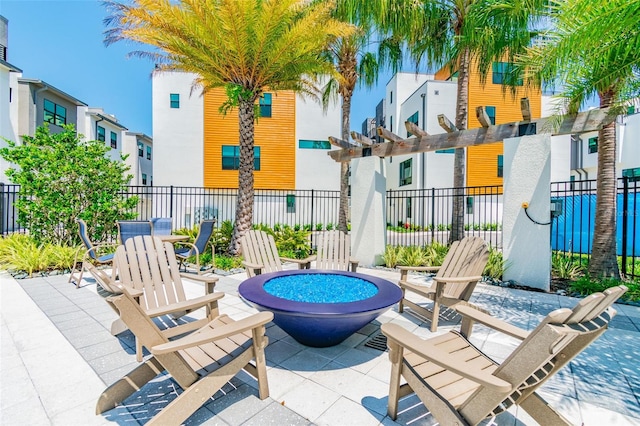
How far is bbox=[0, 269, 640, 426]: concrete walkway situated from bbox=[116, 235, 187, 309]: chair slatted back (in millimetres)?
638

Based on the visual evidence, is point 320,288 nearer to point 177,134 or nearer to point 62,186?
point 62,186

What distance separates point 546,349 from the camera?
60.2 inches

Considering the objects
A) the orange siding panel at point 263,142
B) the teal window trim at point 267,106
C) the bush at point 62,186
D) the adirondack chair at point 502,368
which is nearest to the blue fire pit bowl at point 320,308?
the adirondack chair at point 502,368

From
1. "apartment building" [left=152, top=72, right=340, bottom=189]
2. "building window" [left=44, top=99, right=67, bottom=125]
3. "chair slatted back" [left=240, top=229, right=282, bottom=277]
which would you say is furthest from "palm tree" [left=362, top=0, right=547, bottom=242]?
"building window" [left=44, top=99, right=67, bottom=125]

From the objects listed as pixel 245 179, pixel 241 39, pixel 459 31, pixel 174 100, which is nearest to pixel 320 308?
pixel 245 179

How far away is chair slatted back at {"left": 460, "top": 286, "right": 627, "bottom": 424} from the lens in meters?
1.56

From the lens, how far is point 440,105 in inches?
802

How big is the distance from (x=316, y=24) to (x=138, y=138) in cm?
2693

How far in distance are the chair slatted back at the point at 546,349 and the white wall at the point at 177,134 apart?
61.5ft

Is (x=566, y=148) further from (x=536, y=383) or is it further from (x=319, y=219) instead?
(x=536, y=383)

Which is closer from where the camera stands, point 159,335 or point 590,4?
point 159,335

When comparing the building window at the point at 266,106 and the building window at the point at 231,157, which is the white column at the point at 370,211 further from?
the building window at the point at 266,106

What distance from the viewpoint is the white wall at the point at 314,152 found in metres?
19.0

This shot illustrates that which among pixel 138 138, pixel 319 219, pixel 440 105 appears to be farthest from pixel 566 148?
pixel 138 138
